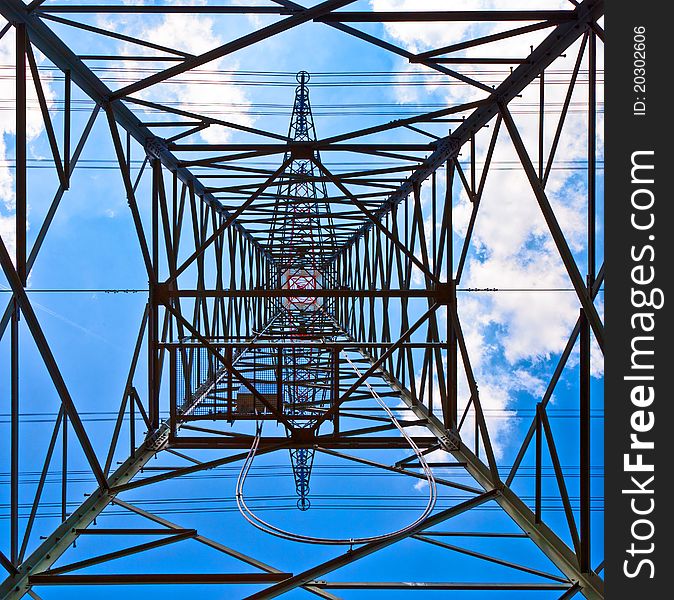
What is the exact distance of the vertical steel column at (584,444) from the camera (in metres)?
7.31

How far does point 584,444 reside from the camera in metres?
7.61

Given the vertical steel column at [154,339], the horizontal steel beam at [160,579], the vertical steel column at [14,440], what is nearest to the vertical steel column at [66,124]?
the vertical steel column at [14,440]

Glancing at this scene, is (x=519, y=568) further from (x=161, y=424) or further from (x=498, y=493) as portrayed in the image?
(x=161, y=424)

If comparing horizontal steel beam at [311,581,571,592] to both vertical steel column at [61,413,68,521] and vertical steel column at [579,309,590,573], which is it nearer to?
vertical steel column at [579,309,590,573]

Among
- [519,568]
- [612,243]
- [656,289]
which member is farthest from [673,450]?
[519,568]

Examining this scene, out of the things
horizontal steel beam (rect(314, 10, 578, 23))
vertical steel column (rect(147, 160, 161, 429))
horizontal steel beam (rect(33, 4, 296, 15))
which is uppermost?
horizontal steel beam (rect(33, 4, 296, 15))

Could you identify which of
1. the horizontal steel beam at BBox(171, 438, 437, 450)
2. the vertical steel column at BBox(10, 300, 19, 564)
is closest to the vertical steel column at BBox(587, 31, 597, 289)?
the horizontal steel beam at BBox(171, 438, 437, 450)

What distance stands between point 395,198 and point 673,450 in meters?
15.8

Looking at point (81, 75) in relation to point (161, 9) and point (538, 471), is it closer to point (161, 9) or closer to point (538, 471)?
point (161, 9)

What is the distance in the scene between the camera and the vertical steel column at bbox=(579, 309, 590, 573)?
7.31m

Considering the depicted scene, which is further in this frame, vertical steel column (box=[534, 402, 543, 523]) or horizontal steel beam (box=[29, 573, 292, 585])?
vertical steel column (box=[534, 402, 543, 523])

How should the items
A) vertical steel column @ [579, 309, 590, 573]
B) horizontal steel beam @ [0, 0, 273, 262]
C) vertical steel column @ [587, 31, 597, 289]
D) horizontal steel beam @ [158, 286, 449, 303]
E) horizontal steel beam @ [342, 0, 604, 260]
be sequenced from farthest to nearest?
horizontal steel beam @ [158, 286, 449, 303], horizontal steel beam @ [342, 0, 604, 260], horizontal steel beam @ [0, 0, 273, 262], vertical steel column @ [579, 309, 590, 573], vertical steel column @ [587, 31, 597, 289]

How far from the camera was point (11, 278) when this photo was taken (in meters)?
7.48

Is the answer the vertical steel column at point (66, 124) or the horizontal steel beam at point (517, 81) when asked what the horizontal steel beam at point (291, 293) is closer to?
the vertical steel column at point (66, 124)
